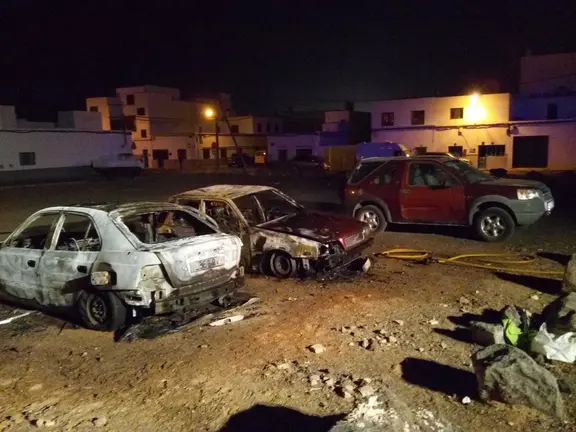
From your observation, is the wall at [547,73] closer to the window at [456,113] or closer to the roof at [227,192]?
the window at [456,113]

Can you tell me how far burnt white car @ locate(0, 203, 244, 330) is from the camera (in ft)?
19.1

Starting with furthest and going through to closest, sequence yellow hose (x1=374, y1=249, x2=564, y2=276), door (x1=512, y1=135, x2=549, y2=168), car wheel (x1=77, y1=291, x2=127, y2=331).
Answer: door (x1=512, y1=135, x2=549, y2=168) < yellow hose (x1=374, y1=249, x2=564, y2=276) < car wheel (x1=77, y1=291, x2=127, y2=331)

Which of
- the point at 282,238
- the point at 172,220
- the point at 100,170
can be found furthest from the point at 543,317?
the point at 100,170

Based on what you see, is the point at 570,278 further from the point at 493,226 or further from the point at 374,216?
the point at 374,216

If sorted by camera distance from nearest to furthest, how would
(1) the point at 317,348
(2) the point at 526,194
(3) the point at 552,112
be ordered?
1. (1) the point at 317,348
2. (2) the point at 526,194
3. (3) the point at 552,112

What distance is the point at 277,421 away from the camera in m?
4.02

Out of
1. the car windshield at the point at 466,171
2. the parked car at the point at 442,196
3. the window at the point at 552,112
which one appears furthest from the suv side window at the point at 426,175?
the window at the point at 552,112

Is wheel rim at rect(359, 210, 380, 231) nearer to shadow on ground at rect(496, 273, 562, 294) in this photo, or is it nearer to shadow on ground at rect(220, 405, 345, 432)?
shadow on ground at rect(496, 273, 562, 294)

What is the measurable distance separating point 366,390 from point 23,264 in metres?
4.69

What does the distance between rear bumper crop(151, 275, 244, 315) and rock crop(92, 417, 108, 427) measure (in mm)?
1707

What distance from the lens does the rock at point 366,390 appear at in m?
4.31

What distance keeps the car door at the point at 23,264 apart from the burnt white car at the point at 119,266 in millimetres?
12

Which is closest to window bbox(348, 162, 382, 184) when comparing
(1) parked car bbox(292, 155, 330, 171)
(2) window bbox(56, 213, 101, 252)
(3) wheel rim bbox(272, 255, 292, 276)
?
(3) wheel rim bbox(272, 255, 292, 276)

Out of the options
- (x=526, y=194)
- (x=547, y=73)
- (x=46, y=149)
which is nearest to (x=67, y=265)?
(x=526, y=194)
